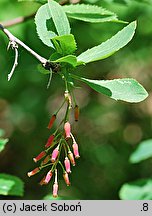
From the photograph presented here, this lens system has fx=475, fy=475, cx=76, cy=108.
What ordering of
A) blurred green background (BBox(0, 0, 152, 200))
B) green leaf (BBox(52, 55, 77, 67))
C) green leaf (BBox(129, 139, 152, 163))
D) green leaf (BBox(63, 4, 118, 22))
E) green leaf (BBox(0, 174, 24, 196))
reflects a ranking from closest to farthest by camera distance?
green leaf (BBox(52, 55, 77, 67)), green leaf (BBox(63, 4, 118, 22)), green leaf (BBox(0, 174, 24, 196)), green leaf (BBox(129, 139, 152, 163)), blurred green background (BBox(0, 0, 152, 200))

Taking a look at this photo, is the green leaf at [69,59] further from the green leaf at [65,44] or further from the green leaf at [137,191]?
the green leaf at [137,191]

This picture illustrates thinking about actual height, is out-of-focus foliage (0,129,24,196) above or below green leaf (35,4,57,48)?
below

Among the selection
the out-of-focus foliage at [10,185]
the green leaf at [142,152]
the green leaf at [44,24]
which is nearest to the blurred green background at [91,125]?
the green leaf at [142,152]

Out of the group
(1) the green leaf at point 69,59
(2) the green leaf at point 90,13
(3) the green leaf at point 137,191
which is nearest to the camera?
(1) the green leaf at point 69,59

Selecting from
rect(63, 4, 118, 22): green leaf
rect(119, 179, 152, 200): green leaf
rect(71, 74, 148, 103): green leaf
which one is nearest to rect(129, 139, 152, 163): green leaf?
rect(119, 179, 152, 200): green leaf

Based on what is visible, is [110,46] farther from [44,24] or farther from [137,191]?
[137,191]

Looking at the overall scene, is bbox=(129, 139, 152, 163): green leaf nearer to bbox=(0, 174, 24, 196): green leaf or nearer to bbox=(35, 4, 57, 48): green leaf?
bbox=(0, 174, 24, 196): green leaf

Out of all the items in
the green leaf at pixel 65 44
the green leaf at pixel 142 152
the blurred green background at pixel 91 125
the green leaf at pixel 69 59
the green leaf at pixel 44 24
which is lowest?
the green leaf at pixel 69 59

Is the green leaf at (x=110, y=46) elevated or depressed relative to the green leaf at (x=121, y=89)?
elevated

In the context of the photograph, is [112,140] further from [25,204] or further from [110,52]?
[110,52]
